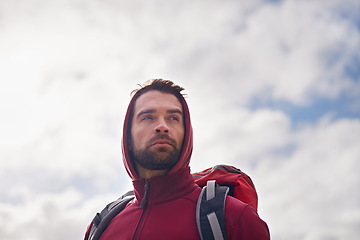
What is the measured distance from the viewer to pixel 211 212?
4.60 meters

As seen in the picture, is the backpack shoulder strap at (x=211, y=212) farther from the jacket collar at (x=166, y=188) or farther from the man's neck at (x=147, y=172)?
the man's neck at (x=147, y=172)

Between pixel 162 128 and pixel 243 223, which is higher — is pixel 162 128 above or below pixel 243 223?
above

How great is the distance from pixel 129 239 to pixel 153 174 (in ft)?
3.54

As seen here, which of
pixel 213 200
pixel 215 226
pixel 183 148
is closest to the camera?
pixel 215 226

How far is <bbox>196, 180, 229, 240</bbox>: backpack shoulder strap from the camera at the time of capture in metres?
4.38

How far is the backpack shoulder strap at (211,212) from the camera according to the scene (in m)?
4.38

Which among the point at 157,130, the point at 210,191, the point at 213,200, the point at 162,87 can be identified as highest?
the point at 162,87

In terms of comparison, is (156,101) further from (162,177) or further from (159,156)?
(162,177)

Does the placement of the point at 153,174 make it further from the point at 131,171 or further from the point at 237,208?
the point at 237,208

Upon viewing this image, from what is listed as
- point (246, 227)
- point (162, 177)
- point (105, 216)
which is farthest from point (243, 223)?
point (105, 216)

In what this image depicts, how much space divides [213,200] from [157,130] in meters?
1.39

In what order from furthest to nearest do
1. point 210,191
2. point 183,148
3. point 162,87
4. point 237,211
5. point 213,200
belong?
point 162,87 < point 183,148 < point 210,191 < point 213,200 < point 237,211

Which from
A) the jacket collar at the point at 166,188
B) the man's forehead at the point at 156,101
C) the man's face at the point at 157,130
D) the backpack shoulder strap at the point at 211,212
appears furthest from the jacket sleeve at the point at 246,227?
the man's forehead at the point at 156,101

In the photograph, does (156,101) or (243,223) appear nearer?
(243,223)
